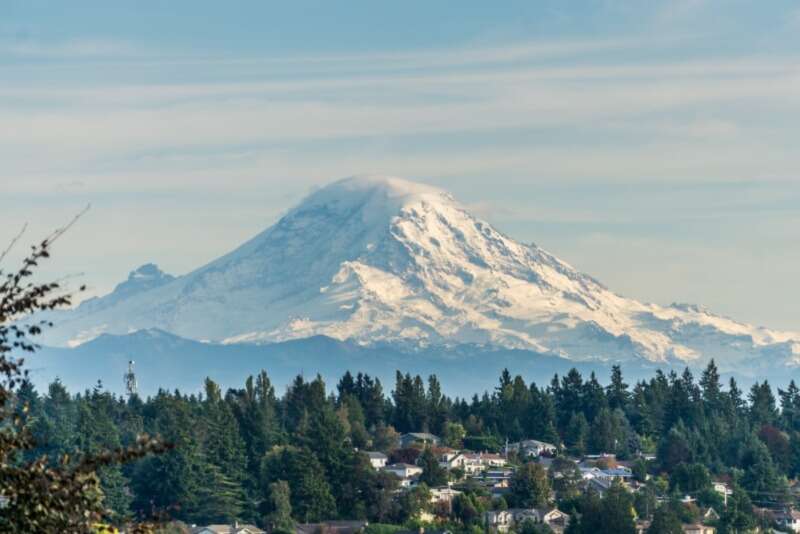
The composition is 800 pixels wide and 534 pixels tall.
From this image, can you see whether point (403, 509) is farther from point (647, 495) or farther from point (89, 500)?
point (89, 500)

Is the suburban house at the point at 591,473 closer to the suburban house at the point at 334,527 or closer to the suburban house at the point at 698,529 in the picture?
the suburban house at the point at 698,529

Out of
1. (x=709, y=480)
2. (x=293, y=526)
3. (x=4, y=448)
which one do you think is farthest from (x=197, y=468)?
(x=4, y=448)

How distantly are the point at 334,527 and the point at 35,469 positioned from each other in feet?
432

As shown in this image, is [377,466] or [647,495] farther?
[377,466]

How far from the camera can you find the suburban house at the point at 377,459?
18350 centimetres

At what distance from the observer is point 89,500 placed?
24641 mm

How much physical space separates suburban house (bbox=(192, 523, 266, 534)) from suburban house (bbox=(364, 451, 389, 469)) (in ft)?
88.9

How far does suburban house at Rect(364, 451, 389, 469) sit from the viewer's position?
18350 cm

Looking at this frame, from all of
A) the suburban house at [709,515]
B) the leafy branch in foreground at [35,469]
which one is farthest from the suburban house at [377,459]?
the leafy branch in foreground at [35,469]

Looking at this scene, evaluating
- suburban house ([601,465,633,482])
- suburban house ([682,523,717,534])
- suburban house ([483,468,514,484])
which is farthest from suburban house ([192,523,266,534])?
suburban house ([601,465,633,482])

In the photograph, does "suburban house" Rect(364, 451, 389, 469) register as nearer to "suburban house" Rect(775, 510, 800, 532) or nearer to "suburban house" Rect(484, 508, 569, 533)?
"suburban house" Rect(484, 508, 569, 533)

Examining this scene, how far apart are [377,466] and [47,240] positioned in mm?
160043

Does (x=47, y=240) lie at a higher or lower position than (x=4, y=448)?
higher

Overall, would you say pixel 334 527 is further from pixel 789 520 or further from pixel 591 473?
pixel 789 520
